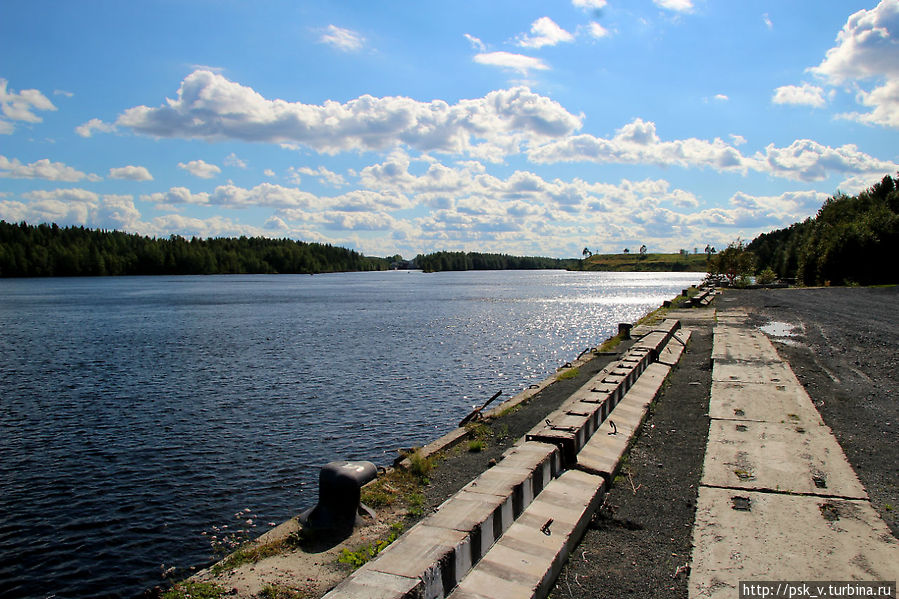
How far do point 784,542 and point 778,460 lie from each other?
2.80 meters

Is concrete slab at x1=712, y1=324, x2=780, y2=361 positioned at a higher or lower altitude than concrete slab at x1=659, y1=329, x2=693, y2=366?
higher

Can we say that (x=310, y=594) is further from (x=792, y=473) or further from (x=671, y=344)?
(x=671, y=344)

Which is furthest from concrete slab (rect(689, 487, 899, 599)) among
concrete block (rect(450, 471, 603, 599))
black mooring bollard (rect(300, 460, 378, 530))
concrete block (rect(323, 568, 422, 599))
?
black mooring bollard (rect(300, 460, 378, 530))

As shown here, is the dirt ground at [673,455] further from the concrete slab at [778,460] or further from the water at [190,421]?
the water at [190,421]

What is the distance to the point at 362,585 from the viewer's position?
4.55m

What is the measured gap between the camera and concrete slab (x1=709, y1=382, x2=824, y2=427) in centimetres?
1077

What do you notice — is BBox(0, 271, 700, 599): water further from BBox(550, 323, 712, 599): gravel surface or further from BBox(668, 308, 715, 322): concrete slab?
BBox(550, 323, 712, 599): gravel surface

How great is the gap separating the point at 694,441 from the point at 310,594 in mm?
6875

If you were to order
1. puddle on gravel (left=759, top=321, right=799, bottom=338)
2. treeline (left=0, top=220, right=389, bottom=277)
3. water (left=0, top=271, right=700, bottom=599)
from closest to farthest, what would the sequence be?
water (left=0, top=271, right=700, bottom=599), puddle on gravel (left=759, top=321, right=799, bottom=338), treeline (left=0, top=220, right=389, bottom=277)

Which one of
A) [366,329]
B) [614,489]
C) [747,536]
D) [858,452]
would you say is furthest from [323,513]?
[366,329]

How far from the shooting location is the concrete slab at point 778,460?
7.47 m

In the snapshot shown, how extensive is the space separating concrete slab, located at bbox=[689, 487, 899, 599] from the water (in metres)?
6.86

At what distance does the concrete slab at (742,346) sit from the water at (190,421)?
694 centimetres

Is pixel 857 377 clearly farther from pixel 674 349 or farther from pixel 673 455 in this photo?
pixel 673 455
